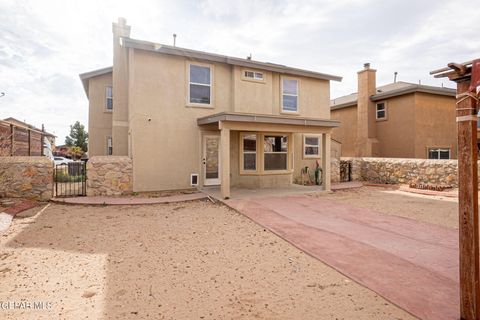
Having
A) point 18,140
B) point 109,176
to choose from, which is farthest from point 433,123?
point 18,140

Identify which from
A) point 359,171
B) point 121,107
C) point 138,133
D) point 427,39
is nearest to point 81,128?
point 121,107

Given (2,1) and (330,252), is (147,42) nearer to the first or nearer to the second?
(2,1)

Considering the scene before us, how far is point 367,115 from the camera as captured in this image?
18.6m

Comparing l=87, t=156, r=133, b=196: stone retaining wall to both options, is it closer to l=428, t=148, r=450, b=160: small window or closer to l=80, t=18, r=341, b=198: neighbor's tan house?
l=80, t=18, r=341, b=198: neighbor's tan house

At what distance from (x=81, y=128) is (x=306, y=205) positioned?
41.1 meters

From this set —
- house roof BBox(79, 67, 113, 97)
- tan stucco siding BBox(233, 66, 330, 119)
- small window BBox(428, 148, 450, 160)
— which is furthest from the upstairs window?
small window BBox(428, 148, 450, 160)

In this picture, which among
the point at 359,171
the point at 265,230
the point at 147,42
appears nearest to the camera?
the point at 265,230

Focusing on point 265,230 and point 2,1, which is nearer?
point 265,230

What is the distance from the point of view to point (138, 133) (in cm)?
1038

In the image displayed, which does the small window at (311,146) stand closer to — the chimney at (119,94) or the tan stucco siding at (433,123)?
the tan stucco siding at (433,123)

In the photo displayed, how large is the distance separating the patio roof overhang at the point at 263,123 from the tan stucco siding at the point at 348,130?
10522 mm

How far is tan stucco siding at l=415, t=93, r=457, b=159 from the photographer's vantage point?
54.2 ft

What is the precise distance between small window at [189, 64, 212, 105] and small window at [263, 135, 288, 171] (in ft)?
11.1

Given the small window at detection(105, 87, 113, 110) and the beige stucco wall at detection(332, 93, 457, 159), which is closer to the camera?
the small window at detection(105, 87, 113, 110)
